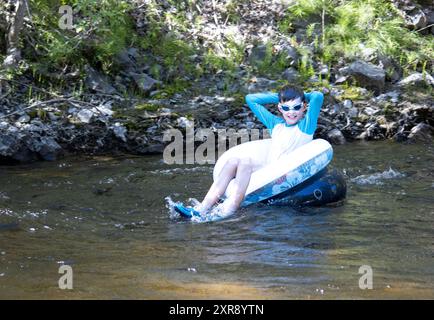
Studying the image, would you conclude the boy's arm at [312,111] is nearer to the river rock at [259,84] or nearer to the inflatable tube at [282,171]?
the inflatable tube at [282,171]

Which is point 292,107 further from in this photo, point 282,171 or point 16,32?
point 16,32

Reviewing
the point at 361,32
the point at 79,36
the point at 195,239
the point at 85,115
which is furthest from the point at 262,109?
the point at 361,32

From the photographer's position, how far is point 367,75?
11141mm

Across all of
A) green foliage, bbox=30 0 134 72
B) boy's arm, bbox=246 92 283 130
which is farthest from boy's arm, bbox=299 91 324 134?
green foliage, bbox=30 0 134 72

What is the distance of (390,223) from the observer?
→ 590 cm

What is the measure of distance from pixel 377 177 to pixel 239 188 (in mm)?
2290

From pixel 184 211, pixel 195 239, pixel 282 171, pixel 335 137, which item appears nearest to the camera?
pixel 195 239

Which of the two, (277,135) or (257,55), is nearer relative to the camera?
(277,135)

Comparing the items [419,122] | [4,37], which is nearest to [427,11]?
[419,122]

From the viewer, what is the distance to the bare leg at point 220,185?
251 inches

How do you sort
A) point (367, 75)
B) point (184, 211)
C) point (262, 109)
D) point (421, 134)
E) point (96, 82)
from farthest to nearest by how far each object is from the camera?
1. point (367, 75)
2. point (96, 82)
3. point (421, 134)
4. point (262, 109)
5. point (184, 211)

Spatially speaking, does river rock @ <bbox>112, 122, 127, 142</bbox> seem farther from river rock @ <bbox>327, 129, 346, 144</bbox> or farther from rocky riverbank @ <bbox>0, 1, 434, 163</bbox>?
river rock @ <bbox>327, 129, 346, 144</bbox>

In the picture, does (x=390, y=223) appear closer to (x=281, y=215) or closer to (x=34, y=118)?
(x=281, y=215)

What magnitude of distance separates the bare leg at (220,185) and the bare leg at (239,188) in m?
0.07
